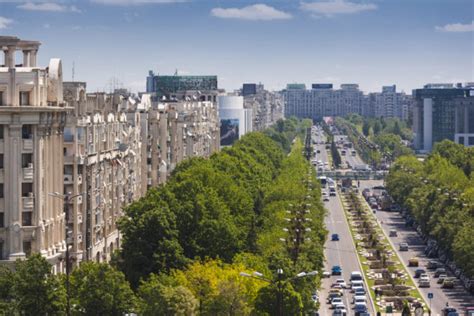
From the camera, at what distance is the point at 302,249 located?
9244cm

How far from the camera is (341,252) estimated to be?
132500 millimetres

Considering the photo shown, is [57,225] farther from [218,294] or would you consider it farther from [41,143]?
[218,294]

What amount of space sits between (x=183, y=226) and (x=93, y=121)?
1399 cm

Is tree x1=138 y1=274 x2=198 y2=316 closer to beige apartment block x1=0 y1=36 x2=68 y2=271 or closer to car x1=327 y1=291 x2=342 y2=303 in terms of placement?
beige apartment block x1=0 y1=36 x2=68 y2=271

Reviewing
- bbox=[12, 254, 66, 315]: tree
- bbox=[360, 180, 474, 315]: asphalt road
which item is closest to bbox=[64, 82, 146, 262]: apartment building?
bbox=[12, 254, 66, 315]: tree

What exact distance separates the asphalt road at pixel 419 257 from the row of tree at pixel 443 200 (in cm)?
204

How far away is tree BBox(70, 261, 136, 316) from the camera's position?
6425 centimetres

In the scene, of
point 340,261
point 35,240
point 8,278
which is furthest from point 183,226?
point 340,261

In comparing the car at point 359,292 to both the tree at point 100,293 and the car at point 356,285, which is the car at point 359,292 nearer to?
the car at point 356,285

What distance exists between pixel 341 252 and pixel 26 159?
68.8 m

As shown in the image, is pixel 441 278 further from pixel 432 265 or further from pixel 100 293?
pixel 100 293

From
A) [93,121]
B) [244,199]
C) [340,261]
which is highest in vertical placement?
[93,121]

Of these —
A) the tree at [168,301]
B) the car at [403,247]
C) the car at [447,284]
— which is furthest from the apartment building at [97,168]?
the car at [403,247]

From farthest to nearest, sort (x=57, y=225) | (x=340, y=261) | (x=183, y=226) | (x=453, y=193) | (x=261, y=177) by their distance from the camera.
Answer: (x=261, y=177) → (x=453, y=193) → (x=340, y=261) → (x=183, y=226) → (x=57, y=225)
